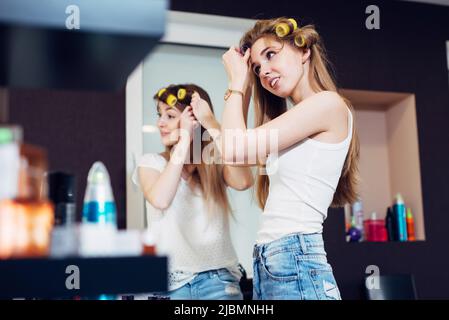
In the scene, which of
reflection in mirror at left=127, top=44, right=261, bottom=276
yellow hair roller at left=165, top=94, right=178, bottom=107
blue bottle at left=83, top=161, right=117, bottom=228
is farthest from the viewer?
reflection in mirror at left=127, top=44, right=261, bottom=276

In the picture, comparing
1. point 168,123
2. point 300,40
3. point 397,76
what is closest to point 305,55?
point 300,40

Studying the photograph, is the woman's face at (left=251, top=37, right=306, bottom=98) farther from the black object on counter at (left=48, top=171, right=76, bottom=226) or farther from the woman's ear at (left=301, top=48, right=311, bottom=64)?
the black object on counter at (left=48, top=171, right=76, bottom=226)

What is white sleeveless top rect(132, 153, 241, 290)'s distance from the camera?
1088 mm

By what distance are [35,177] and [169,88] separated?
75cm

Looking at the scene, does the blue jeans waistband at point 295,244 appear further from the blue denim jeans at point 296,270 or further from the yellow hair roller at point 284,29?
the yellow hair roller at point 284,29

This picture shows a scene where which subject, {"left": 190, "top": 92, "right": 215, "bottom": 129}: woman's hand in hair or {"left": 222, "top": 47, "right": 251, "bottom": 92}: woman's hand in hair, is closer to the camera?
{"left": 222, "top": 47, "right": 251, "bottom": 92}: woman's hand in hair

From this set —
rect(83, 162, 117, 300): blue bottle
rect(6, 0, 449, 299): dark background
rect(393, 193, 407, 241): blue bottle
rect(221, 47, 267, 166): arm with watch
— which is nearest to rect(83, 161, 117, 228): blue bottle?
rect(83, 162, 117, 300): blue bottle

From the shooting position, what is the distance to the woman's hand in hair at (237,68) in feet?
3.04

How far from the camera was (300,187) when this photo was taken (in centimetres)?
88

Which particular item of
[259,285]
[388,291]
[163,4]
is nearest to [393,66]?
[388,291]

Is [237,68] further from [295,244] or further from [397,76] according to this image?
[397,76]

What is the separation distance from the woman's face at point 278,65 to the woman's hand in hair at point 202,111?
0.17 meters

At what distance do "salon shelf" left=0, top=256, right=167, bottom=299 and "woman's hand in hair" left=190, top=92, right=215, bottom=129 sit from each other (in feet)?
1.84
